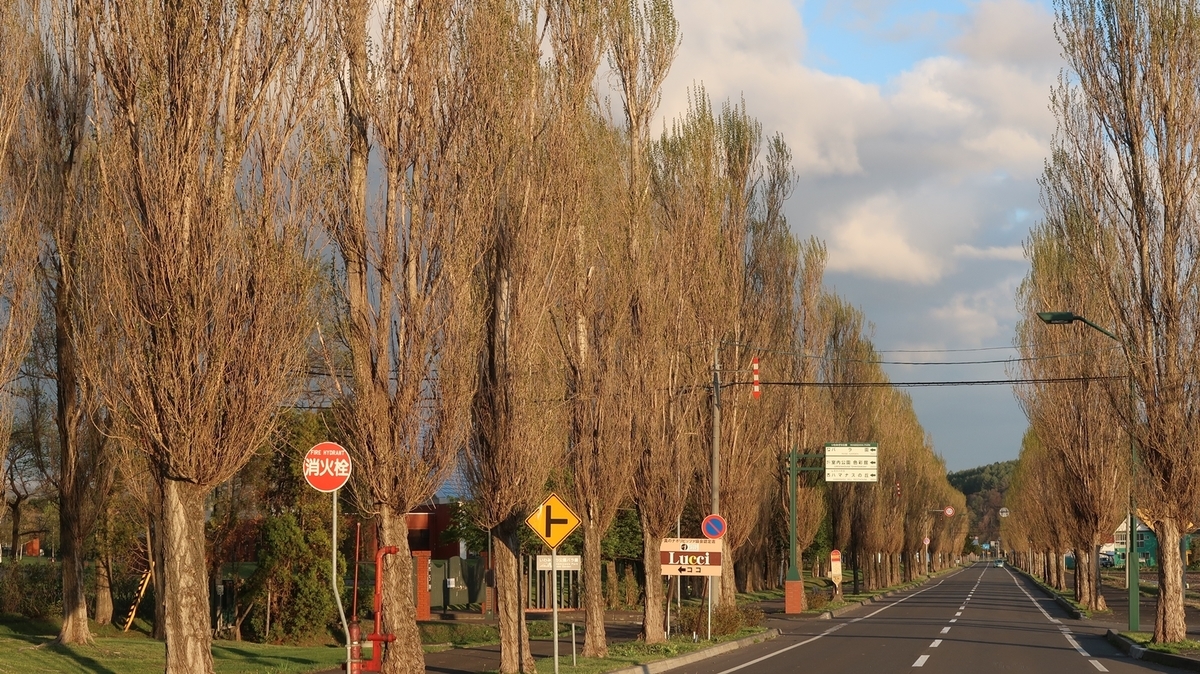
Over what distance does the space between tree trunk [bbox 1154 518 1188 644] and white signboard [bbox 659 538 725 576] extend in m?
9.50

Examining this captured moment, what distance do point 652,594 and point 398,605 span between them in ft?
37.2

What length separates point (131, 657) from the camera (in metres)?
23.5

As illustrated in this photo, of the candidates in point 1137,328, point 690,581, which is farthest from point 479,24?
point 690,581

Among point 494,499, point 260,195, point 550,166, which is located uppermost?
point 550,166

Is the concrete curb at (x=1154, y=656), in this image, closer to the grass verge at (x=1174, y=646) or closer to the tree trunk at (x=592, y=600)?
the grass verge at (x=1174, y=646)

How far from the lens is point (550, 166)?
20797 mm

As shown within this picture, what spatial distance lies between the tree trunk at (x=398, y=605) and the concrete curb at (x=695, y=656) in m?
4.31

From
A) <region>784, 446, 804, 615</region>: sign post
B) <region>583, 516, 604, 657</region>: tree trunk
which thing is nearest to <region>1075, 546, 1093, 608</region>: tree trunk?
<region>784, 446, 804, 615</region>: sign post

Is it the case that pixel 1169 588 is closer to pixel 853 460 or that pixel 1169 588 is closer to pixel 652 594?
pixel 652 594

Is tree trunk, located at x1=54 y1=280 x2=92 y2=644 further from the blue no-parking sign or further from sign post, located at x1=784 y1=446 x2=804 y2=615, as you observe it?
sign post, located at x1=784 y1=446 x2=804 y2=615

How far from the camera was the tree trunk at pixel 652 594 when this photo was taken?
89.3 ft

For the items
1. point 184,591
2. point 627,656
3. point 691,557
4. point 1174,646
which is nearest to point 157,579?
point 627,656

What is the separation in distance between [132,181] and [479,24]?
21.4 ft

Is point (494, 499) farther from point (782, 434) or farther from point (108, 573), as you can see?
point (782, 434)
